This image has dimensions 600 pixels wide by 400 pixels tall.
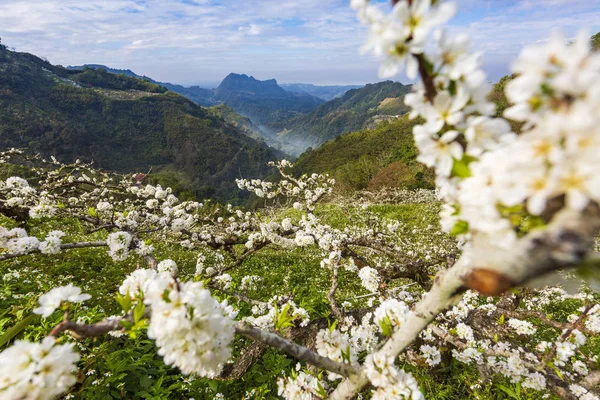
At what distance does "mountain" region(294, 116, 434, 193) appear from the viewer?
111ft

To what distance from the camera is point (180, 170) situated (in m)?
101

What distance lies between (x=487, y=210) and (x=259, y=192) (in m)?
9.28

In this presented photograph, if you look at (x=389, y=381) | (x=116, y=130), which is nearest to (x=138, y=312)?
(x=389, y=381)

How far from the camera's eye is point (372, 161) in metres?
57.4

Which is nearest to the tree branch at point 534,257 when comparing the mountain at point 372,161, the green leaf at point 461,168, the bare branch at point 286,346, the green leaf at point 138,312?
the green leaf at point 461,168

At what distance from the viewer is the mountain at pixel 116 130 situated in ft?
268

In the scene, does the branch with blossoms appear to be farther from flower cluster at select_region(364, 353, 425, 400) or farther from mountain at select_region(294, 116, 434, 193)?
mountain at select_region(294, 116, 434, 193)

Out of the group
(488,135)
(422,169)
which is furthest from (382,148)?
(488,135)

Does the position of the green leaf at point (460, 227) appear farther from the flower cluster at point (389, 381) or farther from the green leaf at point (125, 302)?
the green leaf at point (125, 302)

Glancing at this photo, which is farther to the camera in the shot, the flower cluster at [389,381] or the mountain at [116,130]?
the mountain at [116,130]

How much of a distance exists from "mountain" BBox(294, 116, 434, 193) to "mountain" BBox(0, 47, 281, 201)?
94.8 ft

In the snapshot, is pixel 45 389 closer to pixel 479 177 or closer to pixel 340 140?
pixel 479 177

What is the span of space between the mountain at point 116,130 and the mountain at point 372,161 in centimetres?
2889

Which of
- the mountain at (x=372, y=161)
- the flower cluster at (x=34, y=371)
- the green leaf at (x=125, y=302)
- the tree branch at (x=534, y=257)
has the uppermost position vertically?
the tree branch at (x=534, y=257)
